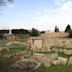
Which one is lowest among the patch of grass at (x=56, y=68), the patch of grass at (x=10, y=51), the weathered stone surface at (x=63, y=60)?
the patch of grass at (x=56, y=68)

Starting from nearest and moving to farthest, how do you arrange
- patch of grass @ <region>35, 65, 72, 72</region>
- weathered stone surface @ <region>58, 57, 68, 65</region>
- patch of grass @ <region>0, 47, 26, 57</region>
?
patch of grass @ <region>35, 65, 72, 72</region>, weathered stone surface @ <region>58, 57, 68, 65</region>, patch of grass @ <region>0, 47, 26, 57</region>

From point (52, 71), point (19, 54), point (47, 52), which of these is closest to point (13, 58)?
point (19, 54)

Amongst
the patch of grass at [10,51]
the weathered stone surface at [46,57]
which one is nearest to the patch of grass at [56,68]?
the weathered stone surface at [46,57]

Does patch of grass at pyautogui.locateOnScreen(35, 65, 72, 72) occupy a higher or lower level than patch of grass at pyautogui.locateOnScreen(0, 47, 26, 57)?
lower

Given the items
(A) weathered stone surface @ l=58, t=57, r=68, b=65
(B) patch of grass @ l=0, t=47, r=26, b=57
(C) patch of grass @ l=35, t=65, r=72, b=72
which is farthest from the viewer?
(B) patch of grass @ l=0, t=47, r=26, b=57

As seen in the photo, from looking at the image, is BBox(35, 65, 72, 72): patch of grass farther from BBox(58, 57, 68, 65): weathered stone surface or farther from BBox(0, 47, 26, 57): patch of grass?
BBox(0, 47, 26, 57): patch of grass

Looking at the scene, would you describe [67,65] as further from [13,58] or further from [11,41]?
[11,41]

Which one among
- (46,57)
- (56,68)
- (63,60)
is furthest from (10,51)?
(56,68)

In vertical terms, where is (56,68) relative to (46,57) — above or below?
below

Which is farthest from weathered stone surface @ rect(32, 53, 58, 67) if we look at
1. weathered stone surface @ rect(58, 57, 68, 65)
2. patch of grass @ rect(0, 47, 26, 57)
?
patch of grass @ rect(0, 47, 26, 57)

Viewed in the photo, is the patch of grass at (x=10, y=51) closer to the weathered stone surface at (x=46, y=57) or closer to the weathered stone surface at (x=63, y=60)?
the weathered stone surface at (x=46, y=57)

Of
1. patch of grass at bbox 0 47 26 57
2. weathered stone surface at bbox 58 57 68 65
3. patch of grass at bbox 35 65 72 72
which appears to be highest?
patch of grass at bbox 0 47 26 57

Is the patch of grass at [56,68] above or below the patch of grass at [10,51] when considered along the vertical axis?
below

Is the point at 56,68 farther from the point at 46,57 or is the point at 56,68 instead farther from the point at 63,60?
the point at 46,57
